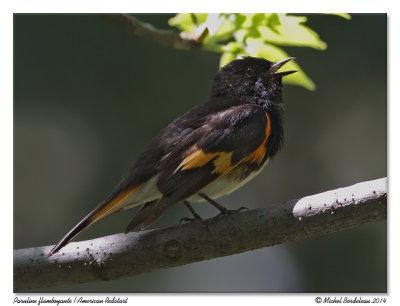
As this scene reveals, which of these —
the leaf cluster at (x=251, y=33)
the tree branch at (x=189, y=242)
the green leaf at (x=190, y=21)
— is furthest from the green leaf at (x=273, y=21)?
Answer: the tree branch at (x=189, y=242)

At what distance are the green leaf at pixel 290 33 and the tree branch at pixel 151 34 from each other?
269mm

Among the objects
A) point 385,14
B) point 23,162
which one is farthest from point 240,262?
point 385,14

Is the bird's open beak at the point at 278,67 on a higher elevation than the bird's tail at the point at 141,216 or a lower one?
higher

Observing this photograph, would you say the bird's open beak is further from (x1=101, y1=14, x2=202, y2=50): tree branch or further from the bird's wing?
(x1=101, y1=14, x2=202, y2=50): tree branch

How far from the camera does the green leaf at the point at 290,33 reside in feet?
7.61

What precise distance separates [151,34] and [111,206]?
0.67 metres

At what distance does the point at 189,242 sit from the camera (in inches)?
86.6

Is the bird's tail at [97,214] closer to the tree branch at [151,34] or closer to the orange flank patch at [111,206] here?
the orange flank patch at [111,206]

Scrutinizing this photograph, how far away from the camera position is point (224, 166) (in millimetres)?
2346

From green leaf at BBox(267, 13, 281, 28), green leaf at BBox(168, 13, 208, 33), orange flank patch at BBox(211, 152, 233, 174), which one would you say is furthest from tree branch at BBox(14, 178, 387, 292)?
green leaf at BBox(168, 13, 208, 33)

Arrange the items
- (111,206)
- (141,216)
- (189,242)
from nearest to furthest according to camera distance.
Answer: (189,242), (111,206), (141,216)

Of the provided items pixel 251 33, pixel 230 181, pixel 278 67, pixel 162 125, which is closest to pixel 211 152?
pixel 230 181

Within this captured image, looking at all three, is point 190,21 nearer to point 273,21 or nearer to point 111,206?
point 273,21

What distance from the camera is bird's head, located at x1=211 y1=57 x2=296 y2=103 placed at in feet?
9.35
